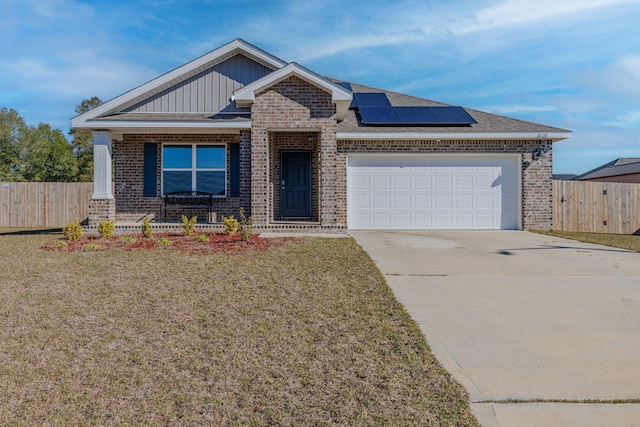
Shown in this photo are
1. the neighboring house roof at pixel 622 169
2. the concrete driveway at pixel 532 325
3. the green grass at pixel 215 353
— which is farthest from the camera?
the neighboring house roof at pixel 622 169

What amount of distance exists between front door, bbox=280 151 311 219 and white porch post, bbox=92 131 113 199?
5052mm

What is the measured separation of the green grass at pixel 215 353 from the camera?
246 cm

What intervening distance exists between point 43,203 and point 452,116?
15.5 meters

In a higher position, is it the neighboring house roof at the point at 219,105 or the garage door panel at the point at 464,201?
the neighboring house roof at the point at 219,105

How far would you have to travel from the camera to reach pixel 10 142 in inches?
1276

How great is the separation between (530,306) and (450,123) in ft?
29.3

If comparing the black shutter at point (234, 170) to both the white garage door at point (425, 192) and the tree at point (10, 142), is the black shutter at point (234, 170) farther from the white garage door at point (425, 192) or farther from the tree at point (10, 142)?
the tree at point (10, 142)

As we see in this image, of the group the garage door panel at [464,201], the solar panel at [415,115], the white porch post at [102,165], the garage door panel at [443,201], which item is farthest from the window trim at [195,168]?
the garage door panel at [464,201]

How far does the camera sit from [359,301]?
4.80 meters

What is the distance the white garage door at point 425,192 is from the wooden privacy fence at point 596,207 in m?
1.99

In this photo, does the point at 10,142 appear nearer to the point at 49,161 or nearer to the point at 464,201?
the point at 49,161

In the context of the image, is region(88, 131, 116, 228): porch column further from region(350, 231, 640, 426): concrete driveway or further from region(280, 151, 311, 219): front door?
region(350, 231, 640, 426): concrete driveway

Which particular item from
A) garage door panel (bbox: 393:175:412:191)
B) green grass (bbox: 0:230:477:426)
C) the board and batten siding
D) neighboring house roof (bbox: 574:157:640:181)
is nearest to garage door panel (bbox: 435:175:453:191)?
garage door panel (bbox: 393:175:412:191)

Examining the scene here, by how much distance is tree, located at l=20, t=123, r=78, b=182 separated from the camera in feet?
102
